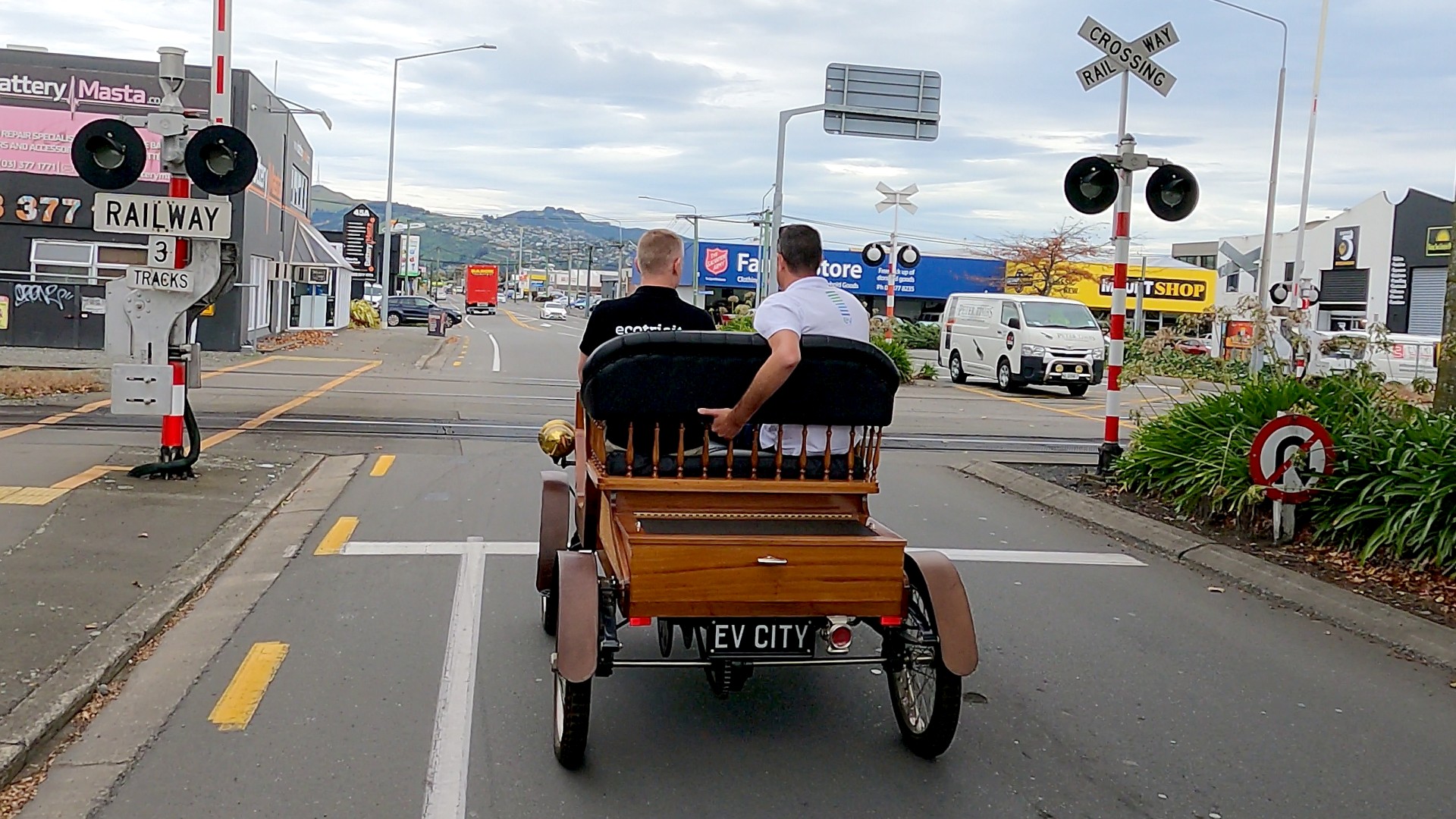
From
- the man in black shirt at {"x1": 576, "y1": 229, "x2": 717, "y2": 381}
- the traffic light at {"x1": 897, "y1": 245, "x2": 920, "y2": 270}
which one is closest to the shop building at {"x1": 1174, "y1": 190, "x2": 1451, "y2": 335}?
the traffic light at {"x1": 897, "y1": 245, "x2": 920, "y2": 270}

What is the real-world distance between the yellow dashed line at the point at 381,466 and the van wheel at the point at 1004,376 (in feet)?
52.1

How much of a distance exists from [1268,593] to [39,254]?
24756mm

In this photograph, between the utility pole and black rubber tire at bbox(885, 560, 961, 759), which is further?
the utility pole

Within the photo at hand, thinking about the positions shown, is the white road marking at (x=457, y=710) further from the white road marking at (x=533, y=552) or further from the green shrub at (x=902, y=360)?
the green shrub at (x=902, y=360)

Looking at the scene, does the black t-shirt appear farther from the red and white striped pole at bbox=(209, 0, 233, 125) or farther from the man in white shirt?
the red and white striped pole at bbox=(209, 0, 233, 125)

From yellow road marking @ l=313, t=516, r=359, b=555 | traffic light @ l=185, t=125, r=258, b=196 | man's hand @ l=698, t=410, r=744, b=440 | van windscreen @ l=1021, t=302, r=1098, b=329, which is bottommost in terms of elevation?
yellow road marking @ l=313, t=516, r=359, b=555

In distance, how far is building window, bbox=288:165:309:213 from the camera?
117ft

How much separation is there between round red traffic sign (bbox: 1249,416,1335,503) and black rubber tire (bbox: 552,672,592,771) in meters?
5.55

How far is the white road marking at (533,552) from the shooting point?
8023mm

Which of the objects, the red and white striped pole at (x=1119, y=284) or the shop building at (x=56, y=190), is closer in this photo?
the red and white striped pole at (x=1119, y=284)

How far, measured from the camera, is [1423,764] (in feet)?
15.9

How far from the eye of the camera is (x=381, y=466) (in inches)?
455

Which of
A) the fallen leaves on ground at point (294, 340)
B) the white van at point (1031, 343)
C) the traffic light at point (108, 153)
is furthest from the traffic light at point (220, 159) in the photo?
the fallen leaves on ground at point (294, 340)

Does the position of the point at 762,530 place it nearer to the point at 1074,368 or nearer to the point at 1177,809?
the point at 1177,809
